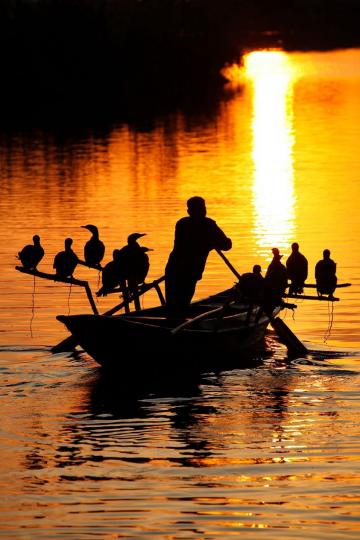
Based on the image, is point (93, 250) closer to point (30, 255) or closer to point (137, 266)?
point (137, 266)

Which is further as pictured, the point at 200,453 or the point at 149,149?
the point at 149,149

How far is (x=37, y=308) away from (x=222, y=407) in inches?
273

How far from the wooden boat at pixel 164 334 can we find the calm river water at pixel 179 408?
1.06 ft

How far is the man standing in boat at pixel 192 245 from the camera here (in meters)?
18.8

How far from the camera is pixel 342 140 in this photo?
51.2 metres

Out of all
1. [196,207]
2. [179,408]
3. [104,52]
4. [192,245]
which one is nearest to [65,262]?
[192,245]

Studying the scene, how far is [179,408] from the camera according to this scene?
16500 mm

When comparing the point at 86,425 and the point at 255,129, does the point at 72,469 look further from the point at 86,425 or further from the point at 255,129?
the point at 255,129

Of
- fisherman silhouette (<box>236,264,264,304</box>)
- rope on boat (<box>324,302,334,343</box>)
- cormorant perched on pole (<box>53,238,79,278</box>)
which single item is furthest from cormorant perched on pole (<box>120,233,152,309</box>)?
rope on boat (<box>324,302,334,343</box>)

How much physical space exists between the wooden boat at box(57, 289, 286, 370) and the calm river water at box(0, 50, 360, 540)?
1.06 feet

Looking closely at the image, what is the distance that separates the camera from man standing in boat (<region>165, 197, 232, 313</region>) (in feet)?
61.8

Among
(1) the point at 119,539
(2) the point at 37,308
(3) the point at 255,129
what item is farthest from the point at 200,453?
(3) the point at 255,129

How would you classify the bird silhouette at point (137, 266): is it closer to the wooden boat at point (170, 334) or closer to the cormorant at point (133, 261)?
the cormorant at point (133, 261)

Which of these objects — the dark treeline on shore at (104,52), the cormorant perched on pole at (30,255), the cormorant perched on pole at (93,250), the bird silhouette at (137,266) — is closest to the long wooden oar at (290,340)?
the bird silhouette at (137,266)
